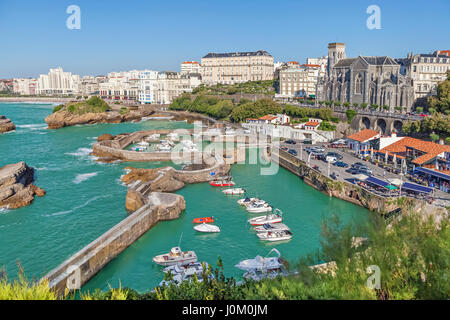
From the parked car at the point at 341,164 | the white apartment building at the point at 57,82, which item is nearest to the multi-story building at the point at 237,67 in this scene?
the parked car at the point at 341,164

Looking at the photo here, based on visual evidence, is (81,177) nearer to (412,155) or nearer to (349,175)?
(349,175)

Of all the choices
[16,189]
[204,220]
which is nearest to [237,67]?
[16,189]

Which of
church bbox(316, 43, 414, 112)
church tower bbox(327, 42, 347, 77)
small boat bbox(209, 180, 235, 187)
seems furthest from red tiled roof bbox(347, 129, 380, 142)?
church tower bbox(327, 42, 347, 77)

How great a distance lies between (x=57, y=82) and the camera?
19575 centimetres

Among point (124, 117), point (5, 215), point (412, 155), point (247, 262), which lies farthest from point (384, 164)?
point (124, 117)

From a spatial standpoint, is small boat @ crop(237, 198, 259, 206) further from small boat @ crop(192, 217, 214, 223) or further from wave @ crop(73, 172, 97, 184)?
wave @ crop(73, 172, 97, 184)

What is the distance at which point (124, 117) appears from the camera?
85.8m

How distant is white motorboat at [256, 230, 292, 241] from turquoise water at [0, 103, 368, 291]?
1.15 ft

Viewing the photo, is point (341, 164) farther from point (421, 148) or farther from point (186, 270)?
point (186, 270)

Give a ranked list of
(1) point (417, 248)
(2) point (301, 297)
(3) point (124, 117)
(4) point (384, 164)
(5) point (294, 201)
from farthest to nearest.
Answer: (3) point (124, 117)
(4) point (384, 164)
(5) point (294, 201)
(1) point (417, 248)
(2) point (301, 297)

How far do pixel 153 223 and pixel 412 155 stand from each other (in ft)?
75.1

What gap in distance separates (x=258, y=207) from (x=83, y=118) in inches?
2523

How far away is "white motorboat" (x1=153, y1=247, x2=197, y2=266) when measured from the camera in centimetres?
1879
